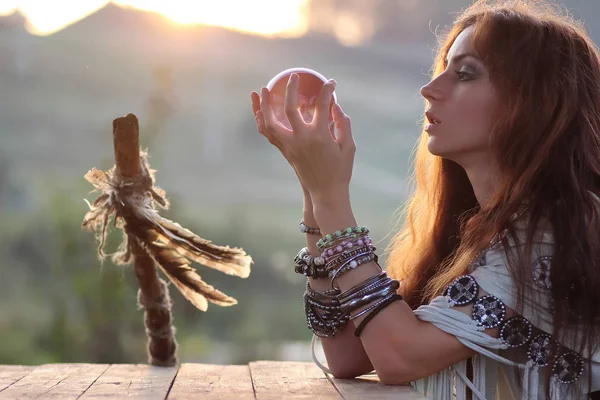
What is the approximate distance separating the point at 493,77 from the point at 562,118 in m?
0.14

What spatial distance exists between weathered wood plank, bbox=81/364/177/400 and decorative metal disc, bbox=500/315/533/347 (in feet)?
1.78

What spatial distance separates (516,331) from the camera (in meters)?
1.16

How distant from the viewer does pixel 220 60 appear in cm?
A: 520

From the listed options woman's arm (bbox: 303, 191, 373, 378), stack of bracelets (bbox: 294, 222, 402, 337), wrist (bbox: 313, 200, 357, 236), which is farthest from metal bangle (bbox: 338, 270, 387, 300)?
woman's arm (bbox: 303, 191, 373, 378)

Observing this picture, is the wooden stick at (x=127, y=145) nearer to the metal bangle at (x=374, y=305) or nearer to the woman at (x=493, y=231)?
the woman at (x=493, y=231)

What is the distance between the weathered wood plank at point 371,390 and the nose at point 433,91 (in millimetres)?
513

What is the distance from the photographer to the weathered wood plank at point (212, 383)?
117 centimetres

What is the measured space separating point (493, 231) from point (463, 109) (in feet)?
0.76

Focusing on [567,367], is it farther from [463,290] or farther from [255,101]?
[255,101]

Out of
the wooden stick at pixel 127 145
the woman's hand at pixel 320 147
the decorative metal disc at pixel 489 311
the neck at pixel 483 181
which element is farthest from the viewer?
the wooden stick at pixel 127 145

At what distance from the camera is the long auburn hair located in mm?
1154

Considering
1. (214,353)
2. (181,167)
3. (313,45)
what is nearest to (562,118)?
(313,45)

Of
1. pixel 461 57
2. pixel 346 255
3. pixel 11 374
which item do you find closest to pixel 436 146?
pixel 461 57

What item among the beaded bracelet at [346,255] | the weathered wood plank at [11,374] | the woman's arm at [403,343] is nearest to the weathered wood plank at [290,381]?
the woman's arm at [403,343]
